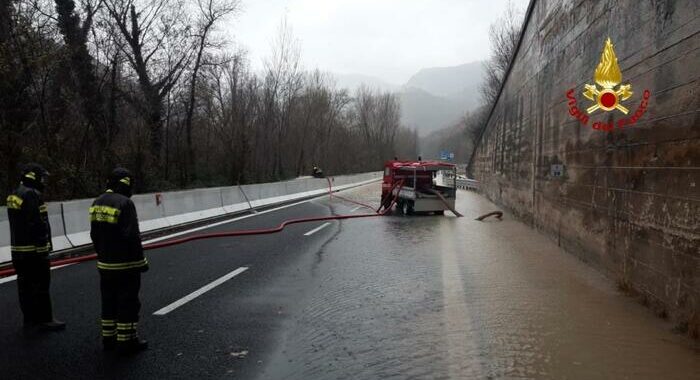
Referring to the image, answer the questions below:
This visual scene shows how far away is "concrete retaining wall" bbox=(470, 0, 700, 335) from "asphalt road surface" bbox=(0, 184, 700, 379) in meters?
0.52

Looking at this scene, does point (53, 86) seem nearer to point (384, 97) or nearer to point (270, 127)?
point (270, 127)

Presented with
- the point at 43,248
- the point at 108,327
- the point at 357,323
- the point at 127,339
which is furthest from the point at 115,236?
the point at 357,323

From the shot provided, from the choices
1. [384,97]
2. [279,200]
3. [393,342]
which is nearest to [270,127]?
[279,200]

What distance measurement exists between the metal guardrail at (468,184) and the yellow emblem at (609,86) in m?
27.2

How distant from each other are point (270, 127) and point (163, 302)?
34.4m

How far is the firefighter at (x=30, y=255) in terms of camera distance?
17.3ft

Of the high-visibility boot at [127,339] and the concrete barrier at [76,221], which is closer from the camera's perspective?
the high-visibility boot at [127,339]

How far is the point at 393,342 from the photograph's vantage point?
500cm

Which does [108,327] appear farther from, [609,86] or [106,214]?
[609,86]

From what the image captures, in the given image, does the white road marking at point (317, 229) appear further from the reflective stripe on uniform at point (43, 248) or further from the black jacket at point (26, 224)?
the black jacket at point (26, 224)

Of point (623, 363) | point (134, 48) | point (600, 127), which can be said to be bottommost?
point (623, 363)

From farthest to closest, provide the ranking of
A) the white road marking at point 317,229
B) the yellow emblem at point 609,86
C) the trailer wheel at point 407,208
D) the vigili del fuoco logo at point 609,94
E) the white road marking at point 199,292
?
the trailer wheel at point 407,208 < the white road marking at point 317,229 < the yellow emblem at point 609,86 < the vigili del fuoco logo at point 609,94 < the white road marking at point 199,292

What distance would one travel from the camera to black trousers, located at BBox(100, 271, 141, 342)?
4676mm

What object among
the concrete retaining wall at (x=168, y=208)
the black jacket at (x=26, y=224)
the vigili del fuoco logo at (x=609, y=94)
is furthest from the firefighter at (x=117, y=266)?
the vigili del fuoco logo at (x=609, y=94)
